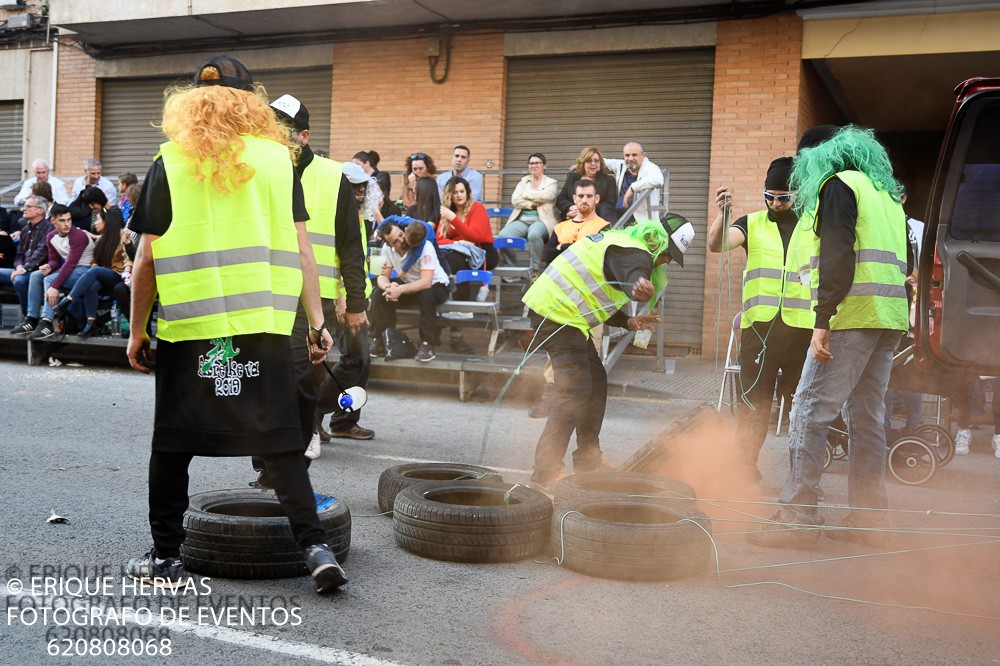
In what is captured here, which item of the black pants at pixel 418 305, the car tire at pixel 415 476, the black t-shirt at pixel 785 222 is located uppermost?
the black t-shirt at pixel 785 222

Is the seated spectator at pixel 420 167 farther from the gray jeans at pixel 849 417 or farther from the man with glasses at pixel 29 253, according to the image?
the gray jeans at pixel 849 417

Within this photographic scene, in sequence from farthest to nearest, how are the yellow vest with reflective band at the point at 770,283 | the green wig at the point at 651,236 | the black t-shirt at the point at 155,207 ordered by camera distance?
1. the yellow vest with reflective band at the point at 770,283
2. the green wig at the point at 651,236
3. the black t-shirt at the point at 155,207

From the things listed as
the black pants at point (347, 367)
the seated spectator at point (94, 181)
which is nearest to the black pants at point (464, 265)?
the black pants at point (347, 367)

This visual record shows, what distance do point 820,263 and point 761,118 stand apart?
8076mm

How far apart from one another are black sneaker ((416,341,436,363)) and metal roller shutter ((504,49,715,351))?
4.37m

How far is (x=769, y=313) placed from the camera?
21.6ft

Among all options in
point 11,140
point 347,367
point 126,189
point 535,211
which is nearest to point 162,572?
point 347,367

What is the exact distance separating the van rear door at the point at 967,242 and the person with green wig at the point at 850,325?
7.3 inches

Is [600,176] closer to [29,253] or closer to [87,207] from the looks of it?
[87,207]

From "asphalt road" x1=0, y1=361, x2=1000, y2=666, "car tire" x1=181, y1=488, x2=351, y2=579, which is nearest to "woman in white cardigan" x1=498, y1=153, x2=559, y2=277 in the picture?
"asphalt road" x1=0, y1=361, x2=1000, y2=666

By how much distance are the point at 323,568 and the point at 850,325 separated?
3040 millimetres

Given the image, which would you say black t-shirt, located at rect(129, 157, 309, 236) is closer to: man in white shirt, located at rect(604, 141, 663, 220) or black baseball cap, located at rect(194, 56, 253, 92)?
black baseball cap, located at rect(194, 56, 253, 92)

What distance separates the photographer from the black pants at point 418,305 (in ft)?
34.1

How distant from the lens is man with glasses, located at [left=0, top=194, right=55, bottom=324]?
41.6ft
